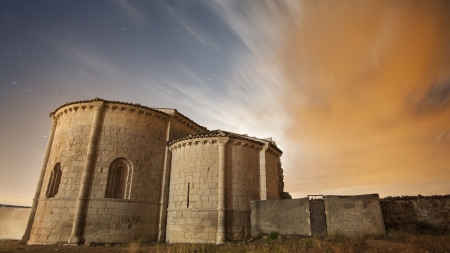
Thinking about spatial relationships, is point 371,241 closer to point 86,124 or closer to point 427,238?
point 427,238

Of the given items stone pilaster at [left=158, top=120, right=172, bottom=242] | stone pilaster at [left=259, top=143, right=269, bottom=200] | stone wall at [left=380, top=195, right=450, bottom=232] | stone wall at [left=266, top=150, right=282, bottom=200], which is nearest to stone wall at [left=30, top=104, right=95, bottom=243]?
stone pilaster at [left=158, top=120, right=172, bottom=242]

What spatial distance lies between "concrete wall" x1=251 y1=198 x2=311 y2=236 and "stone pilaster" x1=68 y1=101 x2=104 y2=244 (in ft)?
32.2

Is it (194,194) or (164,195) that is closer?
(194,194)

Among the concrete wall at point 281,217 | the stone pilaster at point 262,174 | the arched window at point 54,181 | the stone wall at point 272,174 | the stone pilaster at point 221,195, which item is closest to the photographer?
the concrete wall at point 281,217

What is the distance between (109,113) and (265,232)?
1243 centimetres

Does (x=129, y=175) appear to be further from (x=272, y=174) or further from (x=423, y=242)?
(x=423, y=242)

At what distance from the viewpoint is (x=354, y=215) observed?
1112 cm

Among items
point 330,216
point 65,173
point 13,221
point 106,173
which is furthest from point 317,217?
point 13,221

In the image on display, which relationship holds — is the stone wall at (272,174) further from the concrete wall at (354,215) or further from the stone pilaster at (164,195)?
the stone pilaster at (164,195)

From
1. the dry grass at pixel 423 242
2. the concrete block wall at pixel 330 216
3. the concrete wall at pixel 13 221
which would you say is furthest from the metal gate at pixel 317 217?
the concrete wall at pixel 13 221

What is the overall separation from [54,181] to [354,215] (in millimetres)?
17604

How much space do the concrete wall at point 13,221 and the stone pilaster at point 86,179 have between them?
33.7ft

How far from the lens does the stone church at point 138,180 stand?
13.9 meters

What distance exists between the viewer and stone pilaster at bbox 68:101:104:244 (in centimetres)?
1333
